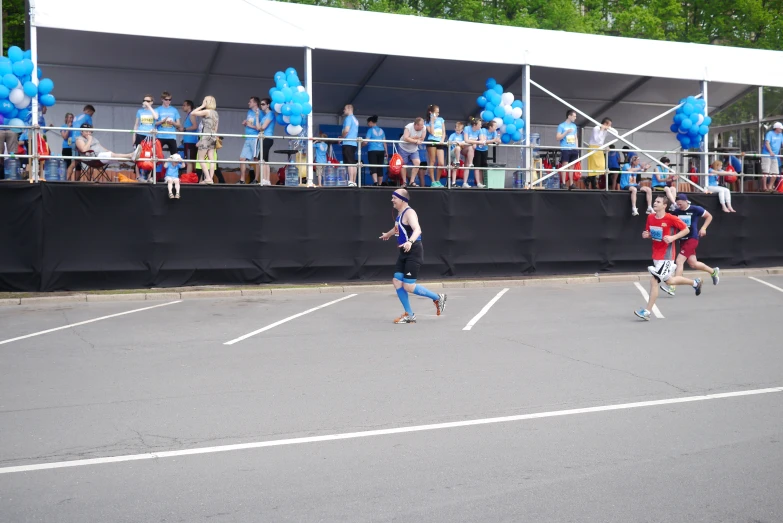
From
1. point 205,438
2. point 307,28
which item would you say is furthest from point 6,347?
point 307,28

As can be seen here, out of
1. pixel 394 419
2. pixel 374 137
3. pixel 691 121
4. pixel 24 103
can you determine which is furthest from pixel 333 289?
pixel 394 419

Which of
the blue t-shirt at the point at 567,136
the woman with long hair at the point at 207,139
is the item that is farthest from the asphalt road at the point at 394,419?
the blue t-shirt at the point at 567,136

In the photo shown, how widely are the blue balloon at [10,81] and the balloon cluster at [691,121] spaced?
615 inches

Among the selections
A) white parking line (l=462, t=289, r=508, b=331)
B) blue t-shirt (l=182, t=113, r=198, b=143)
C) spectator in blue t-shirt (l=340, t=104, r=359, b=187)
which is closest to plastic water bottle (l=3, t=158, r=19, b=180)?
blue t-shirt (l=182, t=113, r=198, b=143)

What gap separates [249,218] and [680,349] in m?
9.96

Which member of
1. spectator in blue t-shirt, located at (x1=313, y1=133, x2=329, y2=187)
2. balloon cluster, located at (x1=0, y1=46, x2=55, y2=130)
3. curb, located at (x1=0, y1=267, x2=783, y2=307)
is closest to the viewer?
balloon cluster, located at (x1=0, y1=46, x2=55, y2=130)

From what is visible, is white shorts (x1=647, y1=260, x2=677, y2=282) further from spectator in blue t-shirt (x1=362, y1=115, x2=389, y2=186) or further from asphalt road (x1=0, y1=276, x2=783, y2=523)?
spectator in blue t-shirt (x1=362, y1=115, x2=389, y2=186)

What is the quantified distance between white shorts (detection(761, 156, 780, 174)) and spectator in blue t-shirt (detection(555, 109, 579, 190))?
5.90 m

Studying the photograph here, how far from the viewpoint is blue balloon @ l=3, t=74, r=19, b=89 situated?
613 inches

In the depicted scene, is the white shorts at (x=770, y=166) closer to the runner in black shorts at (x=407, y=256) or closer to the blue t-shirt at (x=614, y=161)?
the blue t-shirt at (x=614, y=161)

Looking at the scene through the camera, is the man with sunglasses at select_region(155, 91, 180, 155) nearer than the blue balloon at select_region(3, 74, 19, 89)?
No

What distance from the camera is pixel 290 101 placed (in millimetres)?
17469

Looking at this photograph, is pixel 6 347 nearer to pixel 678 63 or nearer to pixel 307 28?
pixel 307 28

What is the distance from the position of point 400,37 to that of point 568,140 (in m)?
4.92
